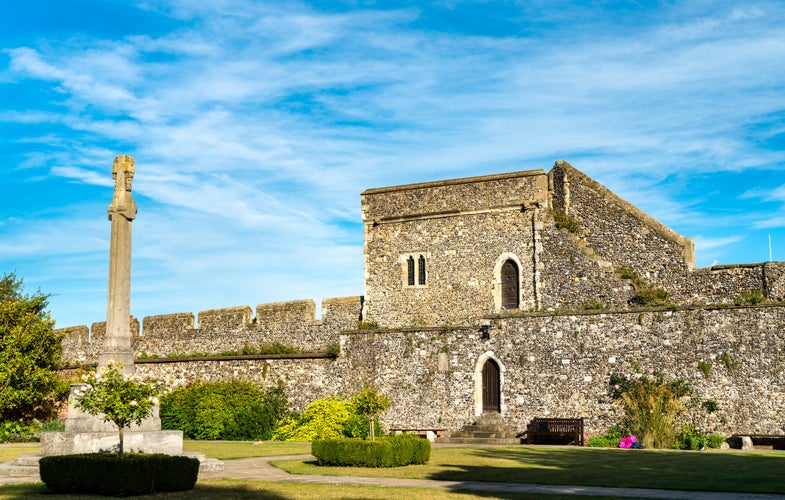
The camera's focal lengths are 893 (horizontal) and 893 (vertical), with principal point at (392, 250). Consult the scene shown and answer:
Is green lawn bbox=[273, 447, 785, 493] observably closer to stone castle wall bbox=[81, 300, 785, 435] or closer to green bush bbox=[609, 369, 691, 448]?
green bush bbox=[609, 369, 691, 448]

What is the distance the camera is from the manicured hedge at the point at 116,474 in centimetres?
1302

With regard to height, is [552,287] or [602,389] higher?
[552,287]

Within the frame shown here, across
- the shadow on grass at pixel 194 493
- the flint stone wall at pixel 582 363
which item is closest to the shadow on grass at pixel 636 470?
the flint stone wall at pixel 582 363

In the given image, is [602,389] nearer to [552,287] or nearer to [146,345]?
[552,287]

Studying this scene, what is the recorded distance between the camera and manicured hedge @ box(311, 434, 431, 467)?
18.1m

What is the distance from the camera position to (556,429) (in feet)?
83.6

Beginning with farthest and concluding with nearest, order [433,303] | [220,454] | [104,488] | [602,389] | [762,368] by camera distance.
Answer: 1. [433,303]
2. [602,389]
3. [762,368]
4. [220,454]
5. [104,488]

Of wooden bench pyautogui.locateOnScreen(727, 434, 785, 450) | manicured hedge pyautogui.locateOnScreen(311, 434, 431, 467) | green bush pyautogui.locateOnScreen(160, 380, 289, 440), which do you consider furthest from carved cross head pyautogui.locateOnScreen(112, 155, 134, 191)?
wooden bench pyautogui.locateOnScreen(727, 434, 785, 450)

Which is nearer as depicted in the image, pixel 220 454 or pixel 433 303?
pixel 220 454

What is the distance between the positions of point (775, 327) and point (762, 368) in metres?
1.15

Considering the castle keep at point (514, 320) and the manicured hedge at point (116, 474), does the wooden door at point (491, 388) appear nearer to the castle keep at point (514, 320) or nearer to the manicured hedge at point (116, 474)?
the castle keep at point (514, 320)

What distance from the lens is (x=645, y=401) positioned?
24.6 m

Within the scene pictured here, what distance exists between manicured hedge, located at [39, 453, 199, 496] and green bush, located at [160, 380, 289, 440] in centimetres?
1542

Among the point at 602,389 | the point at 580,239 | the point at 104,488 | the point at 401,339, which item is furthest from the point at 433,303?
the point at 104,488
